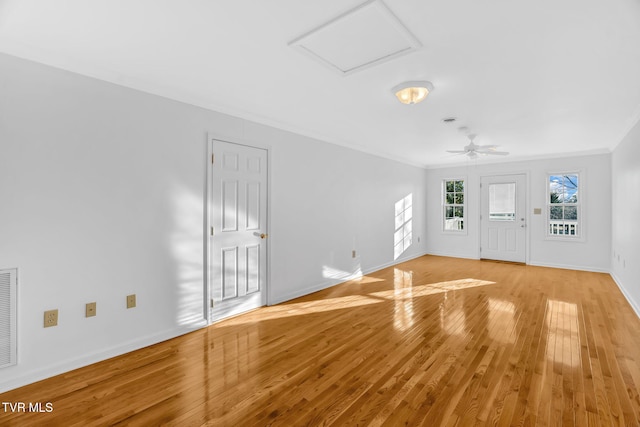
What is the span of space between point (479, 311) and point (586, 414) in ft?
6.21

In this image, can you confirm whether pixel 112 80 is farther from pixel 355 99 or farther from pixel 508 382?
pixel 508 382

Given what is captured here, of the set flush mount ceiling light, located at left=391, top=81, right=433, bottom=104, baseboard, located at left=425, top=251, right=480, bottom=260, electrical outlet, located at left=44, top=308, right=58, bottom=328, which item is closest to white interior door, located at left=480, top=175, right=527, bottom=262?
baseboard, located at left=425, top=251, right=480, bottom=260

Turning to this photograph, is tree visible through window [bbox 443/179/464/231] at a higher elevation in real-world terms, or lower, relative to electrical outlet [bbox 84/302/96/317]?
higher

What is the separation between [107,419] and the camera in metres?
1.89

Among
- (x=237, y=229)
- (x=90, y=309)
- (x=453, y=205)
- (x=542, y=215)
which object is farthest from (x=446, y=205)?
(x=90, y=309)

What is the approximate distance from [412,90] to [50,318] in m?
3.51

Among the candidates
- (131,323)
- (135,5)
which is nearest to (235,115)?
(135,5)

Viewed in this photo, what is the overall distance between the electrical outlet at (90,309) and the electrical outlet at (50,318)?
0.19 m

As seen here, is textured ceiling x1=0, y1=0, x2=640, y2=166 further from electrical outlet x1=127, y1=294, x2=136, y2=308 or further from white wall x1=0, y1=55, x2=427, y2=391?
electrical outlet x1=127, y1=294, x2=136, y2=308

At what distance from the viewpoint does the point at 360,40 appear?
213 centimetres

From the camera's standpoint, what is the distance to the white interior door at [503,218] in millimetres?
6941

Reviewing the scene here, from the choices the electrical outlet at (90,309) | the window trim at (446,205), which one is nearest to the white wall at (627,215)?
the window trim at (446,205)

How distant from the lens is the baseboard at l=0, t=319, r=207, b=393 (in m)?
2.24

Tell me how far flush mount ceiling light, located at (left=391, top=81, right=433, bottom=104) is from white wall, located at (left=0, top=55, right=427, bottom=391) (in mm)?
1814
